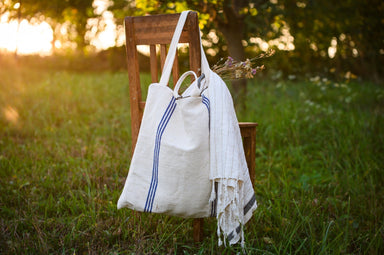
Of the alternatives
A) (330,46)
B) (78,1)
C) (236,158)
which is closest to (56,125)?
(78,1)

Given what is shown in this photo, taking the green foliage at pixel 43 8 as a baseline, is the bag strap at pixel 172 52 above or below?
below

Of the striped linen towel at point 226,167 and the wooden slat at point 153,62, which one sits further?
the wooden slat at point 153,62

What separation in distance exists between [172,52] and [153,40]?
29cm

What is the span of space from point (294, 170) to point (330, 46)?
9.10 ft

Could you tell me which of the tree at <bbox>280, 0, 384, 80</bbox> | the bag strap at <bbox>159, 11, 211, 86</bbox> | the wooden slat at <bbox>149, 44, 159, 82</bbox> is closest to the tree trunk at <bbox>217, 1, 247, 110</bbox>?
the tree at <bbox>280, 0, 384, 80</bbox>

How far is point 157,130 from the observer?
61.7 inches

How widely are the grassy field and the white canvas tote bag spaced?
425 mm

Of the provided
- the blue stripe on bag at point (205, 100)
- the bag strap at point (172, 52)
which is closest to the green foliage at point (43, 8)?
the bag strap at point (172, 52)

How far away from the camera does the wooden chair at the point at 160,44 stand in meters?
1.67

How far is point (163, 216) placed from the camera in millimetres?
2256

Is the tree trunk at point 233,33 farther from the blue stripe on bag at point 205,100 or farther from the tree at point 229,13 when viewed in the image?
the blue stripe on bag at point 205,100

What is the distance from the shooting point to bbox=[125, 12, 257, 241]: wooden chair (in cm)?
167

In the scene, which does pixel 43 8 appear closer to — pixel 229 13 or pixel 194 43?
pixel 194 43

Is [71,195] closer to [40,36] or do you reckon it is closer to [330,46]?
[40,36]
